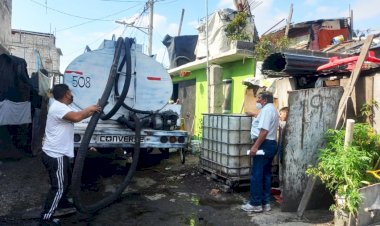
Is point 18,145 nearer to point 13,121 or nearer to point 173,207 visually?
point 13,121

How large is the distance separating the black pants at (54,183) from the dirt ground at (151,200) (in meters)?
0.27

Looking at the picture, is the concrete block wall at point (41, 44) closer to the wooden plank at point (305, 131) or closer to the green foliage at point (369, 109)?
the wooden plank at point (305, 131)

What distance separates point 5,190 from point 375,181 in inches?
221

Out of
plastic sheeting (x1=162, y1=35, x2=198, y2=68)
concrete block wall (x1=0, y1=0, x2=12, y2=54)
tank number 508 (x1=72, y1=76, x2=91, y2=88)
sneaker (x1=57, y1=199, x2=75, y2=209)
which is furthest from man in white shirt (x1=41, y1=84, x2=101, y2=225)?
concrete block wall (x1=0, y1=0, x2=12, y2=54)

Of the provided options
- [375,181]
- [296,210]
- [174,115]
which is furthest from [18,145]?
[375,181]

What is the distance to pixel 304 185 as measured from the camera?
4641 millimetres

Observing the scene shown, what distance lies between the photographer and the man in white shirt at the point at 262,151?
4680 millimetres

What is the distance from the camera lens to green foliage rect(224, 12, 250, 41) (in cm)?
1031

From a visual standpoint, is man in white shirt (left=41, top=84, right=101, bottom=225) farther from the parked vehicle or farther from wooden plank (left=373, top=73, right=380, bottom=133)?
wooden plank (left=373, top=73, right=380, bottom=133)

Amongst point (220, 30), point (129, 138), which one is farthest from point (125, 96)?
point (220, 30)

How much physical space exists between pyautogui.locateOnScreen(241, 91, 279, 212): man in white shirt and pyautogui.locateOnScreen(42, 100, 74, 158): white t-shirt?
8.29 feet

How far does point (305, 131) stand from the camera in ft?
15.3

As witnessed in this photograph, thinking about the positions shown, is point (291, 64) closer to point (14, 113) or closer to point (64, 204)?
point (64, 204)

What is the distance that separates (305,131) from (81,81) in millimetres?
3901
